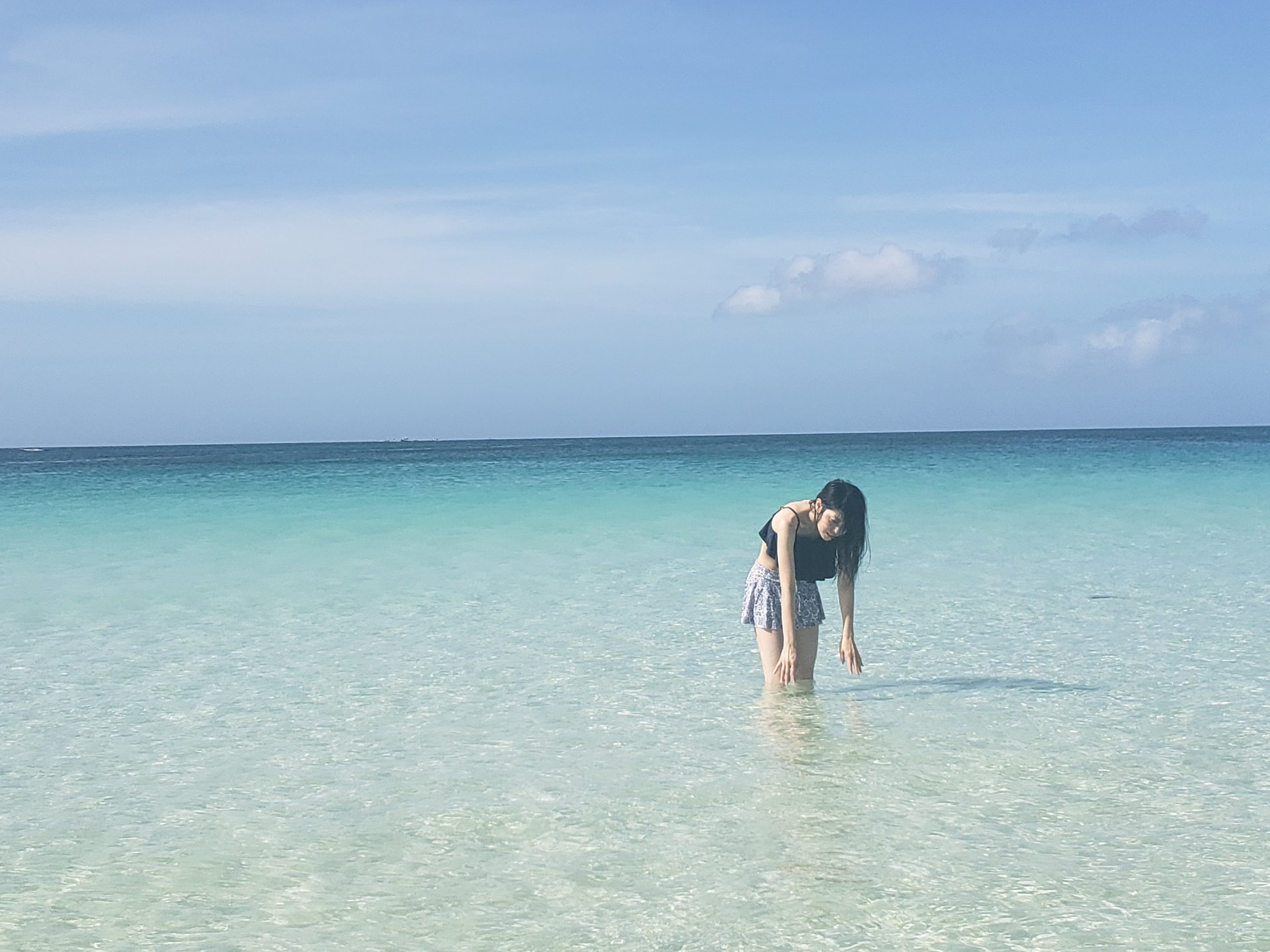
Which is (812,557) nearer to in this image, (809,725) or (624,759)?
(809,725)

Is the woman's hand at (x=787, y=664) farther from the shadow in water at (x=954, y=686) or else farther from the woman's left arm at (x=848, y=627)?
the shadow in water at (x=954, y=686)

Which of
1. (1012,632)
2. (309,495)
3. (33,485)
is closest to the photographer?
(1012,632)

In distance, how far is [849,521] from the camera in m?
6.18

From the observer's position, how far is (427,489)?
28.9 metres

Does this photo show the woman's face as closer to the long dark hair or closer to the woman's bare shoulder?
the long dark hair

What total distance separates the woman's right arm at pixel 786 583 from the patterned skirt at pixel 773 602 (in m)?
0.07

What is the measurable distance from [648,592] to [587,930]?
23.4ft

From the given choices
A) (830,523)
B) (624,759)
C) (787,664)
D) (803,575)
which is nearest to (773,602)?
(803,575)

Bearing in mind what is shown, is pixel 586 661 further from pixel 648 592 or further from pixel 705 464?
pixel 705 464

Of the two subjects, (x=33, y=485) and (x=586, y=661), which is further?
(x=33, y=485)

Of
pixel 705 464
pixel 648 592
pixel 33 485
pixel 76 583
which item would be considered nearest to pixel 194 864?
pixel 648 592

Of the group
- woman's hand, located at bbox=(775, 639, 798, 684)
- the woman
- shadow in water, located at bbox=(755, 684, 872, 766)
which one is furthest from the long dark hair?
shadow in water, located at bbox=(755, 684, 872, 766)

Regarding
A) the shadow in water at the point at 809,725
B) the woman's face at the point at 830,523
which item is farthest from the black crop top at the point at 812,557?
the shadow in water at the point at 809,725

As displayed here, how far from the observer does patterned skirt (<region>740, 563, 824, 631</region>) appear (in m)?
6.68
